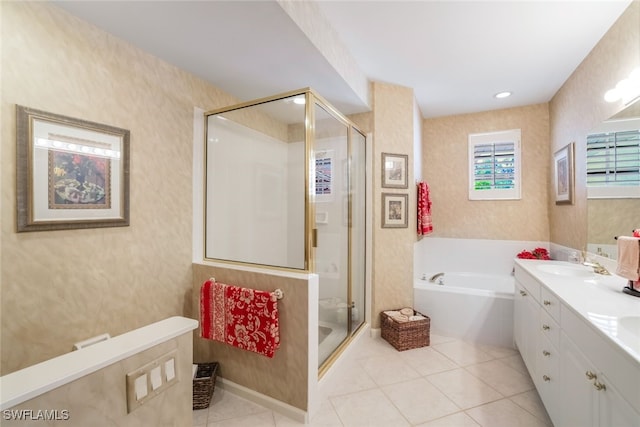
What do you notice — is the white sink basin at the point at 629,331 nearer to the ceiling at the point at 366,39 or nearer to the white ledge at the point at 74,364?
the white ledge at the point at 74,364

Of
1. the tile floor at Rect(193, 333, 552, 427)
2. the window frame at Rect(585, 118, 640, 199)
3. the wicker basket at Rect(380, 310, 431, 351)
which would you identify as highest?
the window frame at Rect(585, 118, 640, 199)

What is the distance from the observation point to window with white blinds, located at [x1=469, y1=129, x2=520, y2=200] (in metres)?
3.38

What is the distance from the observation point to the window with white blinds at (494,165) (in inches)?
133

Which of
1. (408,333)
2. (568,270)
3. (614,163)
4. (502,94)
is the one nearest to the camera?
(614,163)

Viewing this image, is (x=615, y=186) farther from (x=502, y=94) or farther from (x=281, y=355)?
(x=281, y=355)

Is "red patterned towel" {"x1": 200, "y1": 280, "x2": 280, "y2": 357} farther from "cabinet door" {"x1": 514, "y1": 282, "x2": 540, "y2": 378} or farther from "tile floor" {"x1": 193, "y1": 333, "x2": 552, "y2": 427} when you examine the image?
"cabinet door" {"x1": 514, "y1": 282, "x2": 540, "y2": 378}

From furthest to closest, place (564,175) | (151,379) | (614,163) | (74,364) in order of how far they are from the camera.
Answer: (564,175)
(614,163)
(151,379)
(74,364)

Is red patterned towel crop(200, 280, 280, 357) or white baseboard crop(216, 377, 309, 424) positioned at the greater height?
red patterned towel crop(200, 280, 280, 357)

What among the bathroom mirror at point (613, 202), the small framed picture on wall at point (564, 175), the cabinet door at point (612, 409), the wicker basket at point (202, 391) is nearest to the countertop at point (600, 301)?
the cabinet door at point (612, 409)

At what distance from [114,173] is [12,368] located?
102 centimetres

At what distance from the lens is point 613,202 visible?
1.93 metres

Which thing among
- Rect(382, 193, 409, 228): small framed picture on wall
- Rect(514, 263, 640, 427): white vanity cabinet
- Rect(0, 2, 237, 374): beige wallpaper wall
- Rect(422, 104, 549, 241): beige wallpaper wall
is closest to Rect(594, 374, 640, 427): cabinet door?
Rect(514, 263, 640, 427): white vanity cabinet

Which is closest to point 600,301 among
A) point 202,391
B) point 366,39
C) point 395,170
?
point 395,170

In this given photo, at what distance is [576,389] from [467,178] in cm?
275
